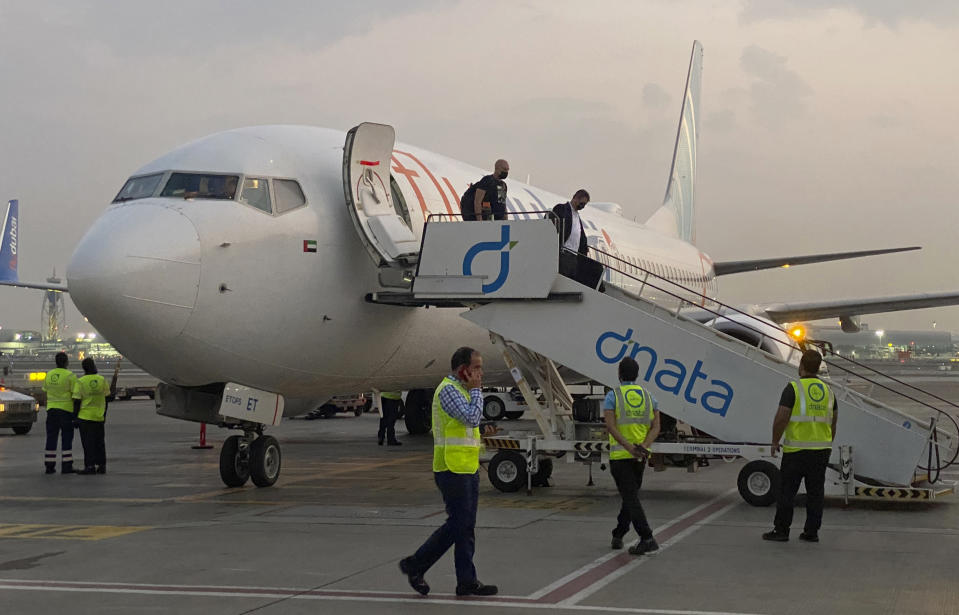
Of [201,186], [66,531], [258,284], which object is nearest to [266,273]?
[258,284]

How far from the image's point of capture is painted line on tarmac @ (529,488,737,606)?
729 cm

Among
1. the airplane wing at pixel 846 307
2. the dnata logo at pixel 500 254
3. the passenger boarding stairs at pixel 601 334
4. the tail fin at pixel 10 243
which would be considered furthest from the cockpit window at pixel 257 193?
the tail fin at pixel 10 243

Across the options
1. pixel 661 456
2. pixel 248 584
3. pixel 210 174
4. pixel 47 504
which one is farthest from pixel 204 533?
pixel 661 456

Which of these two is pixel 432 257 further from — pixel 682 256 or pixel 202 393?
pixel 682 256

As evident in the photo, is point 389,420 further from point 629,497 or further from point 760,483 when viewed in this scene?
point 629,497

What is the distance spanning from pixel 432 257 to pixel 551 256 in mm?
1351

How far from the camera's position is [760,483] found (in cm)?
1198

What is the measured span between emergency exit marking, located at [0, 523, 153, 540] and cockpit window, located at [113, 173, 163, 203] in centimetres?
368

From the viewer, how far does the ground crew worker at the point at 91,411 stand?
15.7 m

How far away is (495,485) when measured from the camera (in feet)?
43.7

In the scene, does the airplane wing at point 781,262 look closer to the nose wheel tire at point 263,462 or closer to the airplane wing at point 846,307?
the airplane wing at point 846,307

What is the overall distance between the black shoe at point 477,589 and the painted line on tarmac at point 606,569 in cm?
25

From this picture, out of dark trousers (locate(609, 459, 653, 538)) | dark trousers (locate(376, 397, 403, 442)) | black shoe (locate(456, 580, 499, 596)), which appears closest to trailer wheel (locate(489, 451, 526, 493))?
dark trousers (locate(609, 459, 653, 538))

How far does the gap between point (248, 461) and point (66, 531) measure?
343 centimetres
